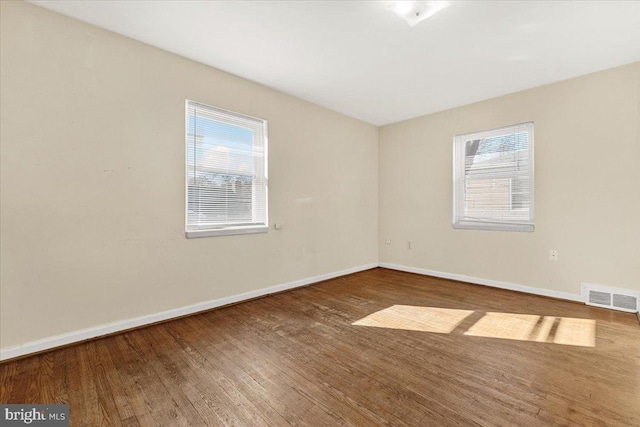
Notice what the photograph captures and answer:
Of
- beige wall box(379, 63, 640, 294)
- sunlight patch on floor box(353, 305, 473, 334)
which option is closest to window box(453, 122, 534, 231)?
beige wall box(379, 63, 640, 294)

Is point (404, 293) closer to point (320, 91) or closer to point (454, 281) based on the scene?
point (454, 281)

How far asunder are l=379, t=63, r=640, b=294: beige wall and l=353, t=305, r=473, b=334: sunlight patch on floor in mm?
1389

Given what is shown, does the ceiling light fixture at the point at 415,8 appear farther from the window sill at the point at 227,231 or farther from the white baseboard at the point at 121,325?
the white baseboard at the point at 121,325

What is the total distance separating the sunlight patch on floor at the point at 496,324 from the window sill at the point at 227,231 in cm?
161

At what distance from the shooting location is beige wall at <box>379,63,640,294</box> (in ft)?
9.80

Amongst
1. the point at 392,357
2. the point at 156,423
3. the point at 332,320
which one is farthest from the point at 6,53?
the point at 392,357

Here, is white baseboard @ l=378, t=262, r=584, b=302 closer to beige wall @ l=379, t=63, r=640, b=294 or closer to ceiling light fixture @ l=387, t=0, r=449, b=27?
beige wall @ l=379, t=63, r=640, b=294

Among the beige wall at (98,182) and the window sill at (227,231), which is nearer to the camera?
the beige wall at (98,182)

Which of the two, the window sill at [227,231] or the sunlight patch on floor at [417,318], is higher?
the window sill at [227,231]

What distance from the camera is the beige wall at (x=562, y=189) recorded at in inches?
118

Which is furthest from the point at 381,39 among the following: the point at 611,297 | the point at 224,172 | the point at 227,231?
the point at 611,297
